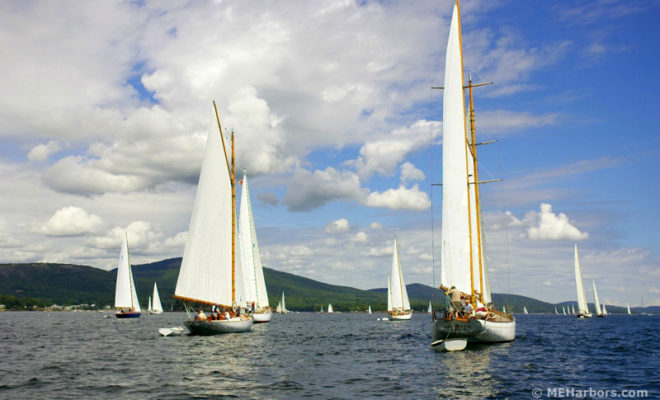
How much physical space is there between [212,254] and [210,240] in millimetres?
1525

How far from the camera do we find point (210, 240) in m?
55.6

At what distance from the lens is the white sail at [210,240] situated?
177ft

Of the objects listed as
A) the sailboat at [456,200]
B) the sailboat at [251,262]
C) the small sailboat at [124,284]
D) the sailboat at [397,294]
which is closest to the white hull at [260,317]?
the sailboat at [251,262]

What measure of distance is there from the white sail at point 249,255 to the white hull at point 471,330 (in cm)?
4860

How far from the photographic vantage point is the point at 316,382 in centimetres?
2703

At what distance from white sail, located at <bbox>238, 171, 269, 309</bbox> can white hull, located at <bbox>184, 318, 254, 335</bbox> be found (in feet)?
90.6

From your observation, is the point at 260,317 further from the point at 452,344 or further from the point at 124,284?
the point at 452,344

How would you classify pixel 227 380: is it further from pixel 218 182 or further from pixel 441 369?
pixel 218 182

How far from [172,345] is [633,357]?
38618 millimetres

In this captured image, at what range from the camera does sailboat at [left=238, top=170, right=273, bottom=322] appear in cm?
8669

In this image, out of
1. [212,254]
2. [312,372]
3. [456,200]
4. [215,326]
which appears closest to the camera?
[312,372]

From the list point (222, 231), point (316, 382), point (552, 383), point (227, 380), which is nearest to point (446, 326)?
point (552, 383)

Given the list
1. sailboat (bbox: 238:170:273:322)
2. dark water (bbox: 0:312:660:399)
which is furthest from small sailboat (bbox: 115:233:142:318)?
dark water (bbox: 0:312:660:399)

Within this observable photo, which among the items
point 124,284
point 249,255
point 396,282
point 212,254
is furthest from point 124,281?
point 212,254
